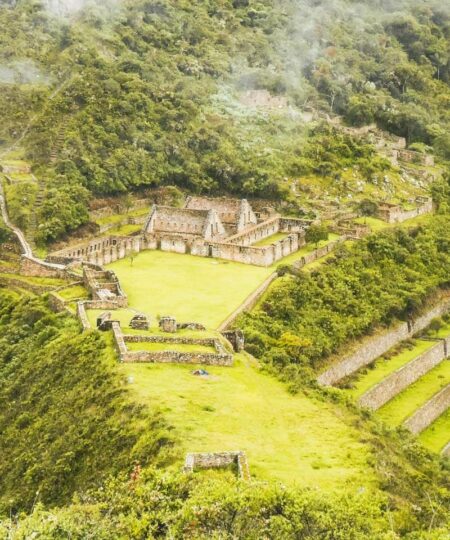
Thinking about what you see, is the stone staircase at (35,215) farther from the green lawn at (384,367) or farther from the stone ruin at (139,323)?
the green lawn at (384,367)

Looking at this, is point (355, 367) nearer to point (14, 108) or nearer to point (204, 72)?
point (14, 108)

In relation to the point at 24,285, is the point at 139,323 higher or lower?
higher

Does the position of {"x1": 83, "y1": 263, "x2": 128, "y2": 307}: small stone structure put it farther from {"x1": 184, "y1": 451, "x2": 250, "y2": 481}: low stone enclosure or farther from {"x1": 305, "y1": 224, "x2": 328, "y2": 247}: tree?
{"x1": 184, "y1": 451, "x2": 250, "y2": 481}: low stone enclosure

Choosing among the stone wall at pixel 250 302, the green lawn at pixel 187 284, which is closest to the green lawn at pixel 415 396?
the stone wall at pixel 250 302

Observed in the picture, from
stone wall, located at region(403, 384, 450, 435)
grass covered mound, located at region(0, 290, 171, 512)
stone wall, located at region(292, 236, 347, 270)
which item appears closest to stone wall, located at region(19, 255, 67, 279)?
grass covered mound, located at region(0, 290, 171, 512)

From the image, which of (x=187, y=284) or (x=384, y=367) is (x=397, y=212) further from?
(x=187, y=284)

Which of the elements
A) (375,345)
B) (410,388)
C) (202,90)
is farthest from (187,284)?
(202,90)
